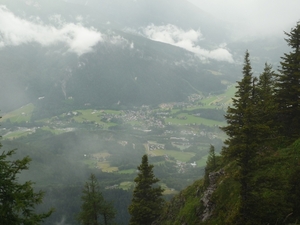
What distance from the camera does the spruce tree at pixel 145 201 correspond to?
31.3m

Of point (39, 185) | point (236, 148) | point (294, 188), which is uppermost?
point (236, 148)

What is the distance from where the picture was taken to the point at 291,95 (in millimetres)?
25172

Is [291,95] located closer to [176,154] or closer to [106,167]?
[106,167]

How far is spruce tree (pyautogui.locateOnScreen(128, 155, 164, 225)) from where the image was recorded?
31.3 m

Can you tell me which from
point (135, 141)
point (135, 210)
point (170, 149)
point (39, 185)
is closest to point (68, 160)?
point (39, 185)

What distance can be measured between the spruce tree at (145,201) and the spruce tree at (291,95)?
1689cm

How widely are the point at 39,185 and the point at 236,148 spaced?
484 ft

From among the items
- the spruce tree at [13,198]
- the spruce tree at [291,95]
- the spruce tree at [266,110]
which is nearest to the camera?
the spruce tree at [13,198]

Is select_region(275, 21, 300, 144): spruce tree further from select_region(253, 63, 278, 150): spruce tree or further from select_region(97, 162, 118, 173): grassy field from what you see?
select_region(97, 162, 118, 173): grassy field

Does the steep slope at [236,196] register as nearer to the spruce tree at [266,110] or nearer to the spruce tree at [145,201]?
the spruce tree at [145,201]

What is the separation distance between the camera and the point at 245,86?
27.5 meters

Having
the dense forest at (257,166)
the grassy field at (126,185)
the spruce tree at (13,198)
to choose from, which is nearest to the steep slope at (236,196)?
the dense forest at (257,166)

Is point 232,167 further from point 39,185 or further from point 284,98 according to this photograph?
point 39,185

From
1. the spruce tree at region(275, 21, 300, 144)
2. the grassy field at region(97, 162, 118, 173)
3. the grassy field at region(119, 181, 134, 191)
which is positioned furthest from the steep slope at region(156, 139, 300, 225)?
the grassy field at region(97, 162, 118, 173)
